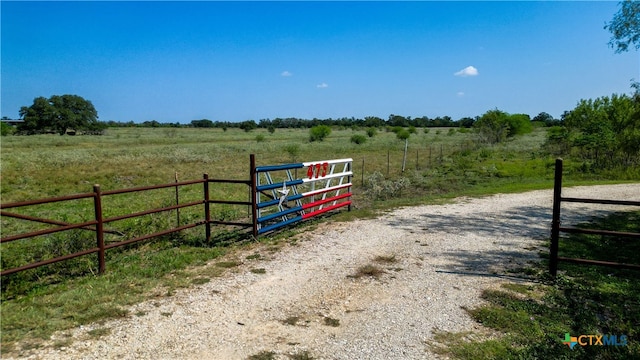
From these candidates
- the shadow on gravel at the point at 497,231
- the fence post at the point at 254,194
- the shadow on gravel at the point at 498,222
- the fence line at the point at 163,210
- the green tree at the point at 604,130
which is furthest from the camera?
the green tree at the point at 604,130

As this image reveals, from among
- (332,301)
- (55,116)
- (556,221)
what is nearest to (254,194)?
(332,301)

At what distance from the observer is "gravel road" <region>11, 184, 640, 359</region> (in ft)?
12.5

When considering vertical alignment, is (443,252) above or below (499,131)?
below

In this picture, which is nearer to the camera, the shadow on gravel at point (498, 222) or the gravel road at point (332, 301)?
the gravel road at point (332, 301)

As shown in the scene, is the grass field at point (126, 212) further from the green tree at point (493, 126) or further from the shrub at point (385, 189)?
the green tree at point (493, 126)

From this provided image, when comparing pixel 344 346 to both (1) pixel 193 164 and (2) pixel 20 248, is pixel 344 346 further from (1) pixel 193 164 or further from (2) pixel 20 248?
(1) pixel 193 164

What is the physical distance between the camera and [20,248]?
24.8 feet

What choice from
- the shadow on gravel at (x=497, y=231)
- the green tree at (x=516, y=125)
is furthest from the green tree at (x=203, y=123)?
the shadow on gravel at (x=497, y=231)

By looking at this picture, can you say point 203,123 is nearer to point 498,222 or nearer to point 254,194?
point 254,194

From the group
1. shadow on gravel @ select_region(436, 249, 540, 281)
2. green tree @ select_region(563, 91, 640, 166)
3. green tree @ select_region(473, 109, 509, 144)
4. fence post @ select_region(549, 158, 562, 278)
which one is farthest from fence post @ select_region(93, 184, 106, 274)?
green tree @ select_region(473, 109, 509, 144)

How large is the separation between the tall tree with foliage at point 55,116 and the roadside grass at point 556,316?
93.2m

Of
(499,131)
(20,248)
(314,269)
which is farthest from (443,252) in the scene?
(499,131)

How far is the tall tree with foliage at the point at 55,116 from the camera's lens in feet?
256

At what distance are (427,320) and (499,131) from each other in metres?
Result: 46.9
